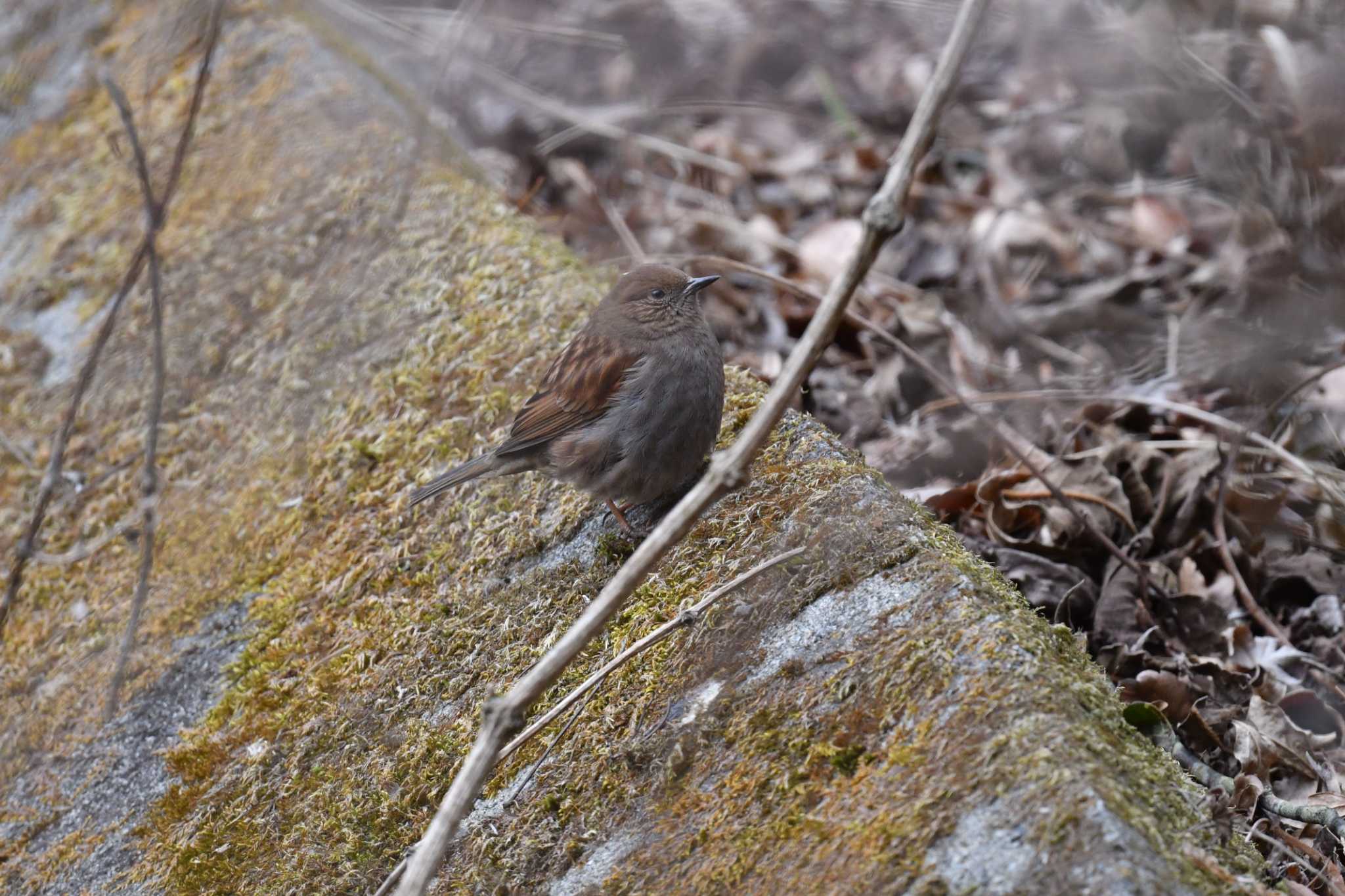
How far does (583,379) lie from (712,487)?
1489 mm

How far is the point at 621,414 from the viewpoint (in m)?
3.26

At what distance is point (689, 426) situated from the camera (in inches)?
122

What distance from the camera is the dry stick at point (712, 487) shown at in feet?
5.37

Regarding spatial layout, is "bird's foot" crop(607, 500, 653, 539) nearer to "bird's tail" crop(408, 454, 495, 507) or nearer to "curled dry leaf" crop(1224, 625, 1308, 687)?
"bird's tail" crop(408, 454, 495, 507)

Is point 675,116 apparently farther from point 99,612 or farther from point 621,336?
point 99,612

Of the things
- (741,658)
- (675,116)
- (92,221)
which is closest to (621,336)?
(741,658)

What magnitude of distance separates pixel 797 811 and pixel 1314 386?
282 centimetres

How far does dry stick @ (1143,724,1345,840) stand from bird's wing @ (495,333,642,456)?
167cm

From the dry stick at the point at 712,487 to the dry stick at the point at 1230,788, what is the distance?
1.39 meters

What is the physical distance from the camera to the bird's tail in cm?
307

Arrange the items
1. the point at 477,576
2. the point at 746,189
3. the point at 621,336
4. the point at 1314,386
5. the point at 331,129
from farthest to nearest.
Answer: the point at 746,189, the point at 331,129, the point at 1314,386, the point at 621,336, the point at 477,576

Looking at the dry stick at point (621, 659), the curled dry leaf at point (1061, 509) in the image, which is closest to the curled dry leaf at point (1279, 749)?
the curled dry leaf at point (1061, 509)

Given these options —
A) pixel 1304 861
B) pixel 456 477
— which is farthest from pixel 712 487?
pixel 1304 861

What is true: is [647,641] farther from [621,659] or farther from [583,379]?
[583,379]
